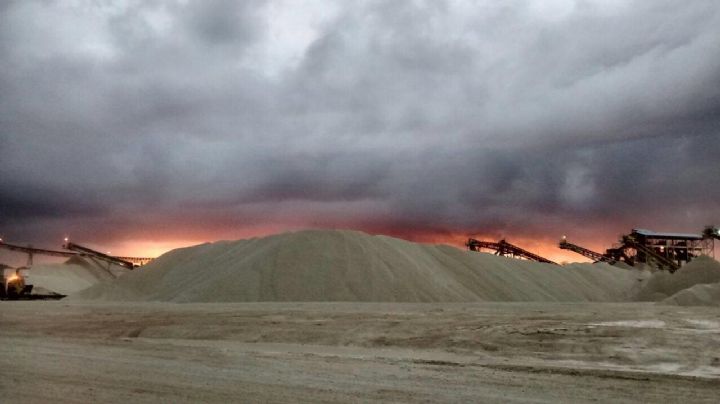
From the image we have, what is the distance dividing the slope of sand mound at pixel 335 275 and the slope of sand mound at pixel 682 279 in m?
5.75

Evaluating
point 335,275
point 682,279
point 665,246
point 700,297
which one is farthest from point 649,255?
point 335,275

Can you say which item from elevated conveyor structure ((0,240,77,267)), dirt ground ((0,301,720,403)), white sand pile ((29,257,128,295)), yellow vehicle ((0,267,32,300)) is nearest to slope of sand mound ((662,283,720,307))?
dirt ground ((0,301,720,403))

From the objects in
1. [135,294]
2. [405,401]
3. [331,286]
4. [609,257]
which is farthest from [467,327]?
[609,257]

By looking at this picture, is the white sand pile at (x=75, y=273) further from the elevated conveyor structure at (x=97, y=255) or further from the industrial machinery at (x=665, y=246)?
the industrial machinery at (x=665, y=246)

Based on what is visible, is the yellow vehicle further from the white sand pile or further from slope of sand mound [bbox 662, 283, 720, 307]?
slope of sand mound [bbox 662, 283, 720, 307]

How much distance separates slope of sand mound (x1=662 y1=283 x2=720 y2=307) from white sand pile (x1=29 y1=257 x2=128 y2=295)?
63.1 m

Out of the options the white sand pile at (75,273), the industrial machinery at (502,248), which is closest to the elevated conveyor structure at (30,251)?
the white sand pile at (75,273)

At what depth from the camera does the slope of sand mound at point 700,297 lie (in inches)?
1029

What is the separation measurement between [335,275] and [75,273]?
6052 centimetres

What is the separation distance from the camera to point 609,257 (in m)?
74.8

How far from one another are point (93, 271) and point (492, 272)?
206 feet

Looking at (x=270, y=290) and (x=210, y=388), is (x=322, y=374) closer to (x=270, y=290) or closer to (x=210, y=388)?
(x=210, y=388)

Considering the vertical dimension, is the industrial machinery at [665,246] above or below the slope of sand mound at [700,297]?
above

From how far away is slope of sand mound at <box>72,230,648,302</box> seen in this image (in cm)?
3088
